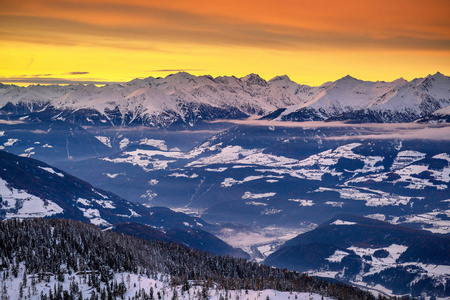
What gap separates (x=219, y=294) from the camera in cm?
19738

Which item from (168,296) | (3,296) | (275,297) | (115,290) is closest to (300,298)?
(275,297)

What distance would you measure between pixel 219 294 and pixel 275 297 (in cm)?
1454

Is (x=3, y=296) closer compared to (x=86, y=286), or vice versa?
(x=3, y=296)

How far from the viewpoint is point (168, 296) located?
194 metres

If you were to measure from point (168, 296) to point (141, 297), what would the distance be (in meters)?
7.51

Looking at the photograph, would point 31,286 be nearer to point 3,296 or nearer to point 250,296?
point 3,296

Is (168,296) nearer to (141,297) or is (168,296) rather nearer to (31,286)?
(141,297)

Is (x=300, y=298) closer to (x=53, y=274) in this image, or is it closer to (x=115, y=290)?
(x=115, y=290)

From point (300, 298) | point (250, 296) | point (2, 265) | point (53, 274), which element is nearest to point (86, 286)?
point (53, 274)

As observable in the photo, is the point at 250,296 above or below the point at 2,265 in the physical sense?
below

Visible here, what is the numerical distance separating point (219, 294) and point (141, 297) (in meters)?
20.7

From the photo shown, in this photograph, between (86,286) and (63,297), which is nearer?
(63,297)

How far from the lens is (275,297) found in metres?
196

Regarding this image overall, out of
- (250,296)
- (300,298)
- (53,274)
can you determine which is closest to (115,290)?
(53,274)
